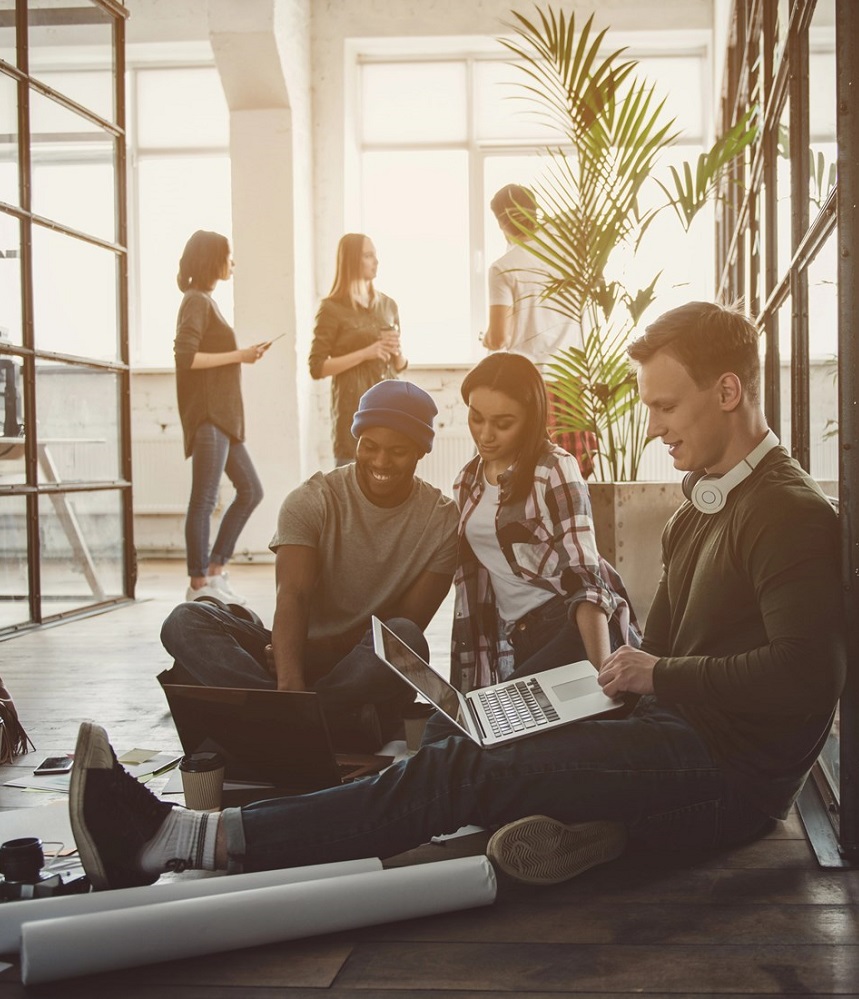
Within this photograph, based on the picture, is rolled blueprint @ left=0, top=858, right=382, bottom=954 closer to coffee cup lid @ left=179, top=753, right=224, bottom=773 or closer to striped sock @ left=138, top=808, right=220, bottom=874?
striped sock @ left=138, top=808, right=220, bottom=874

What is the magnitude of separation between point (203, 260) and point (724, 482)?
3.19 meters

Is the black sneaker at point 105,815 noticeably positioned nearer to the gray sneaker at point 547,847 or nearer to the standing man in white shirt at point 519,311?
the gray sneaker at point 547,847

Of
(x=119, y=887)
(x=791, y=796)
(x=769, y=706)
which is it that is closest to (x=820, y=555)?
(x=769, y=706)

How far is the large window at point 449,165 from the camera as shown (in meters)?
6.64

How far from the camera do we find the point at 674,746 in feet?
4.87

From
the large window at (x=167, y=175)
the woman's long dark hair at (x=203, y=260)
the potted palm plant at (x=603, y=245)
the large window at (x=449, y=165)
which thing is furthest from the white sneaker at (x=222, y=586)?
the large window at (x=449, y=165)

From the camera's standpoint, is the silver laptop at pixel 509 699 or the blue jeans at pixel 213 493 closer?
the silver laptop at pixel 509 699

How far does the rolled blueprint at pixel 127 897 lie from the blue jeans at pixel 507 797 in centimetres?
6

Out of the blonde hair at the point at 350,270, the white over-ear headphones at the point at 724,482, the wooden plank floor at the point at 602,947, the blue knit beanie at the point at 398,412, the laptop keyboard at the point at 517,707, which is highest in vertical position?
the blonde hair at the point at 350,270

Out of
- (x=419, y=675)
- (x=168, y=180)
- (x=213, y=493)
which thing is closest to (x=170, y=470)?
(x=168, y=180)

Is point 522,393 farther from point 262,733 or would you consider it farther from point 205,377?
point 205,377

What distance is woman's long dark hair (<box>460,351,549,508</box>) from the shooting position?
2.08 metres

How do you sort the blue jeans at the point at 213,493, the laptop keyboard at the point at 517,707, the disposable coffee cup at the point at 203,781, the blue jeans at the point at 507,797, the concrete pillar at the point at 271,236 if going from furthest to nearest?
the concrete pillar at the point at 271,236, the blue jeans at the point at 213,493, the disposable coffee cup at the point at 203,781, the laptop keyboard at the point at 517,707, the blue jeans at the point at 507,797

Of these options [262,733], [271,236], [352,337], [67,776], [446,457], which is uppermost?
[271,236]
